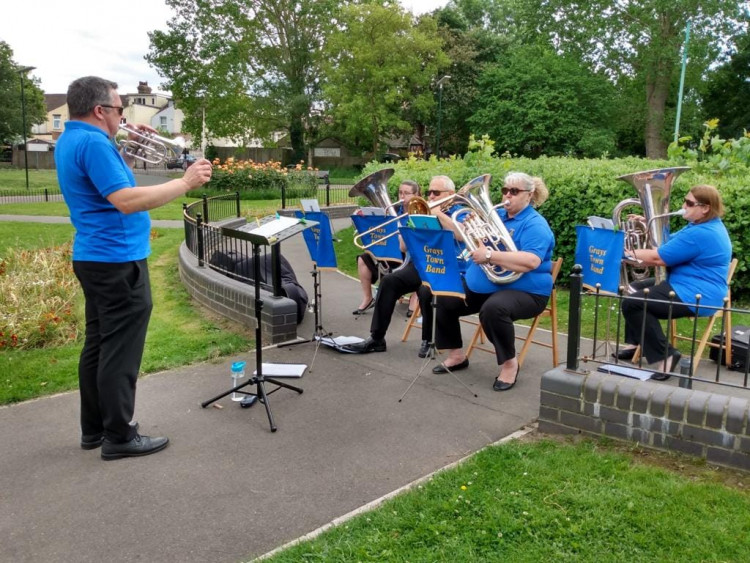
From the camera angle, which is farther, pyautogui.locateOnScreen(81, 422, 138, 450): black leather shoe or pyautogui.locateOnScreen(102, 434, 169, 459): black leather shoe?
pyautogui.locateOnScreen(81, 422, 138, 450): black leather shoe

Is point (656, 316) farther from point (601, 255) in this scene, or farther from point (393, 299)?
point (393, 299)

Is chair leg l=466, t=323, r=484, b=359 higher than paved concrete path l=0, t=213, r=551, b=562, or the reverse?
chair leg l=466, t=323, r=484, b=359

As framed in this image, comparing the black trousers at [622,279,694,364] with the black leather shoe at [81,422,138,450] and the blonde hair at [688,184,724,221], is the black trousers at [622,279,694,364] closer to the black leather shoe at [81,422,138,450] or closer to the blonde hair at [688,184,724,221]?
the blonde hair at [688,184,724,221]

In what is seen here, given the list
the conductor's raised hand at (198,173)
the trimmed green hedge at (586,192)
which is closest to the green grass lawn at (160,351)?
the conductor's raised hand at (198,173)

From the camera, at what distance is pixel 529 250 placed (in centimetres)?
479

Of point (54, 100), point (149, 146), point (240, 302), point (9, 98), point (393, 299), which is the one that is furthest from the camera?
point (54, 100)

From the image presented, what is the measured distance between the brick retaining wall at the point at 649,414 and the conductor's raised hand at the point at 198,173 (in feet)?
8.23

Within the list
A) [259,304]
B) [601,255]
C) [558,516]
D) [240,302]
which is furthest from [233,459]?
[601,255]

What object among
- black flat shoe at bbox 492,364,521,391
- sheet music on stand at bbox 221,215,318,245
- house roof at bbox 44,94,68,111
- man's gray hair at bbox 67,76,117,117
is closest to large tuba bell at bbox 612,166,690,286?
black flat shoe at bbox 492,364,521,391

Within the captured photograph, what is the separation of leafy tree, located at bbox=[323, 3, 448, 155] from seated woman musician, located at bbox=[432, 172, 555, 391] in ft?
103

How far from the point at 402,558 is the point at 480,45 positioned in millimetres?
42969

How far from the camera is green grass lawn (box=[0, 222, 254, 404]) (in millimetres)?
5035

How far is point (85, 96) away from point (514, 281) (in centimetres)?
331

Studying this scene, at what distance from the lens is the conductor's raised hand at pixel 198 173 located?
3.49 metres
